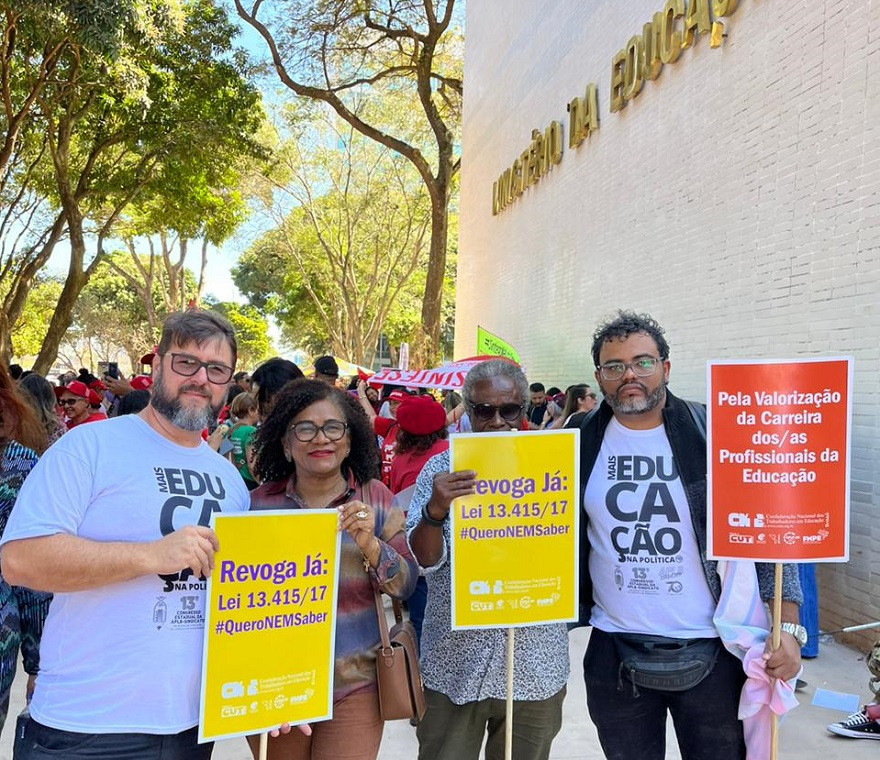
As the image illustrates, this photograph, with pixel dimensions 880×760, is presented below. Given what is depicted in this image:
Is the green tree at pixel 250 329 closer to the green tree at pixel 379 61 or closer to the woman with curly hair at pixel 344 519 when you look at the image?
→ the green tree at pixel 379 61

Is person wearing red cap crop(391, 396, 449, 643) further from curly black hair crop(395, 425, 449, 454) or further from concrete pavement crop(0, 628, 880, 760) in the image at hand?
concrete pavement crop(0, 628, 880, 760)

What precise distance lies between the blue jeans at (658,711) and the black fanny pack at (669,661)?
0.06m

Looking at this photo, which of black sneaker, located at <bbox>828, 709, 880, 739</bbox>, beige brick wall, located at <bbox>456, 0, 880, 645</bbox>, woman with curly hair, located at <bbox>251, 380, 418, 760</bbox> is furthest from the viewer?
beige brick wall, located at <bbox>456, 0, 880, 645</bbox>

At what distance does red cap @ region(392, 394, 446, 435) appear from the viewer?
17.2ft

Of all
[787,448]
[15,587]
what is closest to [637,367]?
[787,448]

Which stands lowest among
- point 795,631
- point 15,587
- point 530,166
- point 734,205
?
point 795,631

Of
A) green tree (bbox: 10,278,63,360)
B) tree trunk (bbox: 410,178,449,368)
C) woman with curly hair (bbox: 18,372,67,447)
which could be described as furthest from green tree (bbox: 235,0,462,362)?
green tree (bbox: 10,278,63,360)

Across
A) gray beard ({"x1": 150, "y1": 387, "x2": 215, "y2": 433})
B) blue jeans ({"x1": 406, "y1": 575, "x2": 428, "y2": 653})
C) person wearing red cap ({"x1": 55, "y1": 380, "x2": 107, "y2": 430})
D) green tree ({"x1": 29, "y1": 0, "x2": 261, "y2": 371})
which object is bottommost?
blue jeans ({"x1": 406, "y1": 575, "x2": 428, "y2": 653})

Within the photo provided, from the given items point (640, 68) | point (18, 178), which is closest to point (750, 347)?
point (640, 68)

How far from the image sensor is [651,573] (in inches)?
104

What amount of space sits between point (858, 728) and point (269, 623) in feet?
12.3

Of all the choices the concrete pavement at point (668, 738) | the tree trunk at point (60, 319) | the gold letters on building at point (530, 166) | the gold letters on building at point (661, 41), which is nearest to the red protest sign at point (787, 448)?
the concrete pavement at point (668, 738)

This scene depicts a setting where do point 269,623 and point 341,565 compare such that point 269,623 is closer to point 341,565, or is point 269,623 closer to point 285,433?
point 341,565

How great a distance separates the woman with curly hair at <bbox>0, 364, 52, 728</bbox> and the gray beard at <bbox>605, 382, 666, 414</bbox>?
5.99ft
